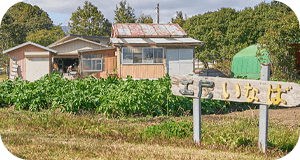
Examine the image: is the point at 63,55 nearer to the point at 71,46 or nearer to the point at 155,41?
the point at 71,46

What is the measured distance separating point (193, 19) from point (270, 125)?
68.9 feet

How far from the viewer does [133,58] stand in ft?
57.4

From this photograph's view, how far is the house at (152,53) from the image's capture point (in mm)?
17328

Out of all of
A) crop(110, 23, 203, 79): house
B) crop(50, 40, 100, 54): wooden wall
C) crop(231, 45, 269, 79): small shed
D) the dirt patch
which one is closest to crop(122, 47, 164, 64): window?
crop(110, 23, 203, 79): house

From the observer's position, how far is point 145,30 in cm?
1931

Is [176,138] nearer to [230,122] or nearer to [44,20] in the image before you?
[230,122]

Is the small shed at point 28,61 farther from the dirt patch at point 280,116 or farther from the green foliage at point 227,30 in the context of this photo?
the green foliage at point 227,30

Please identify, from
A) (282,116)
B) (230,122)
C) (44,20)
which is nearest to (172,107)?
(230,122)

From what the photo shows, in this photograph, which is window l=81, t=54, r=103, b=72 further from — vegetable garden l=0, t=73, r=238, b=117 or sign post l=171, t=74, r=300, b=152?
sign post l=171, t=74, r=300, b=152

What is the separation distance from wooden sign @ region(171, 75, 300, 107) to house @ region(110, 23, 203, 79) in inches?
479

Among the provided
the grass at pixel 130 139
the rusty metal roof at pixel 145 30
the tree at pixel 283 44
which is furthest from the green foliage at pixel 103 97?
the rusty metal roof at pixel 145 30

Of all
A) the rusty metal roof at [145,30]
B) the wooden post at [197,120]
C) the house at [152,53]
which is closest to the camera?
the wooden post at [197,120]

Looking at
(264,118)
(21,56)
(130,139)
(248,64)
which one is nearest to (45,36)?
(21,56)

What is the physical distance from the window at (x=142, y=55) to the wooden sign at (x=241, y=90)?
12.5m
